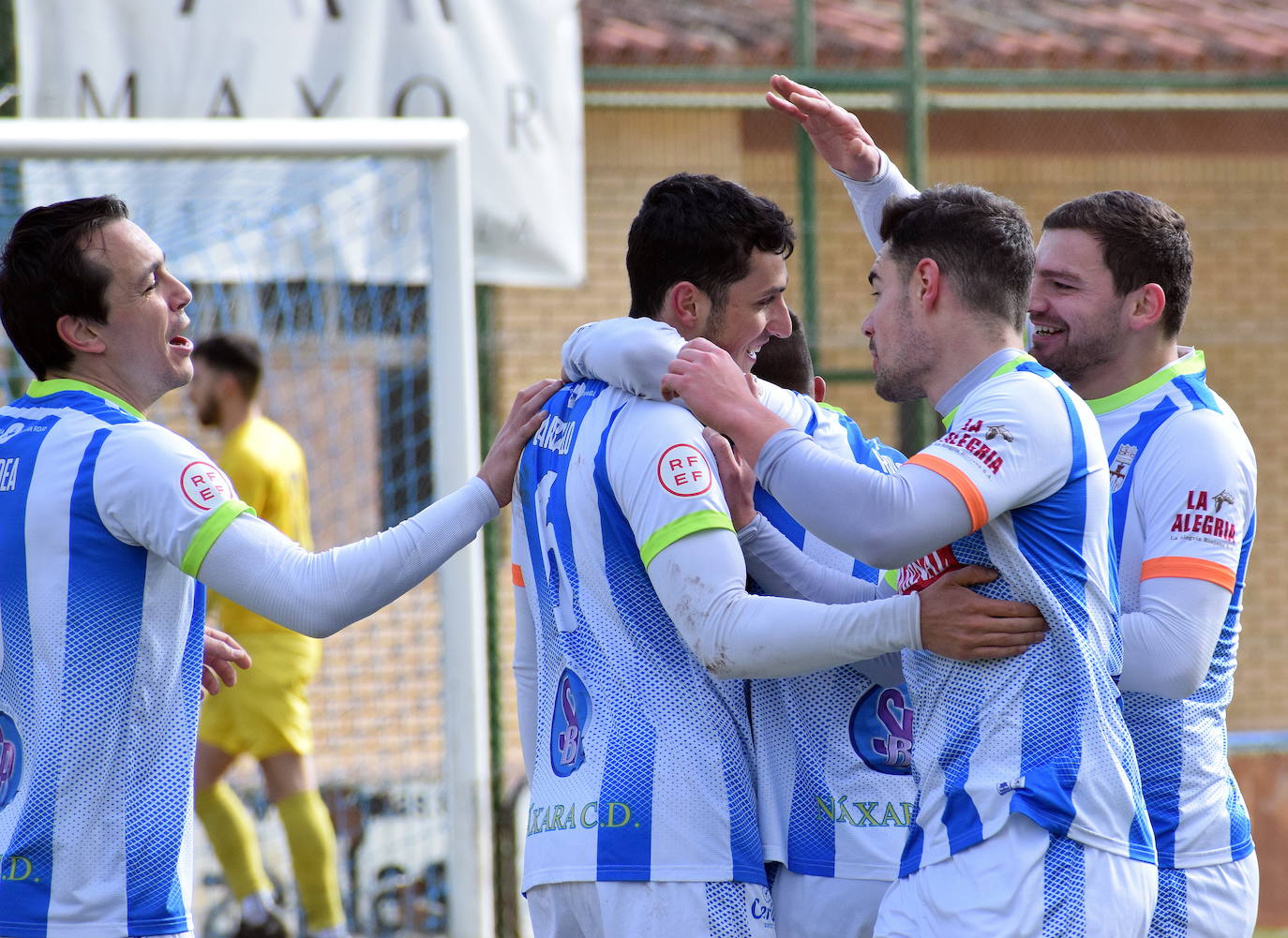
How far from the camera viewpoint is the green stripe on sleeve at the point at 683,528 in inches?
96.3

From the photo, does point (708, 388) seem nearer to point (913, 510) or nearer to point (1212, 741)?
point (913, 510)

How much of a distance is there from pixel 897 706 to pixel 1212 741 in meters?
0.74

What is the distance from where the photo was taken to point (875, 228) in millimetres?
3514

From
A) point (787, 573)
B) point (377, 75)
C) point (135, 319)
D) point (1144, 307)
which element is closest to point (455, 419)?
point (377, 75)

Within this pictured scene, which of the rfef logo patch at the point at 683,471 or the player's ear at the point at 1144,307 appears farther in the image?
the player's ear at the point at 1144,307

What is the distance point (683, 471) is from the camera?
2484 mm

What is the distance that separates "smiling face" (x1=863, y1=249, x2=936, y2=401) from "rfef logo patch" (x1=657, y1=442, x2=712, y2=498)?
370mm

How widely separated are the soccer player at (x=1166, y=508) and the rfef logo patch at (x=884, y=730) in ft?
1.38

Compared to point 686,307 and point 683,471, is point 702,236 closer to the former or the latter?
point 686,307

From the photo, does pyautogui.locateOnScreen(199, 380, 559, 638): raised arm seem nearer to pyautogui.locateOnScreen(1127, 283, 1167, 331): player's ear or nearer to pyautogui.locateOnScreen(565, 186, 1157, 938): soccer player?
pyautogui.locateOnScreen(565, 186, 1157, 938): soccer player

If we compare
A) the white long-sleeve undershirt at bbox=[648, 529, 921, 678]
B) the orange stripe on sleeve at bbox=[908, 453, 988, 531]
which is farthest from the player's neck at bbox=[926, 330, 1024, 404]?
the white long-sleeve undershirt at bbox=[648, 529, 921, 678]

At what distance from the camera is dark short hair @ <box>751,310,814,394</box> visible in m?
3.32

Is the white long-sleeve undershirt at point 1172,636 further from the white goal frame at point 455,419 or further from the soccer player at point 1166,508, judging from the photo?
the white goal frame at point 455,419

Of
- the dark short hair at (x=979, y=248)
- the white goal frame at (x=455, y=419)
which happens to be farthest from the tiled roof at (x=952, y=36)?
the dark short hair at (x=979, y=248)
